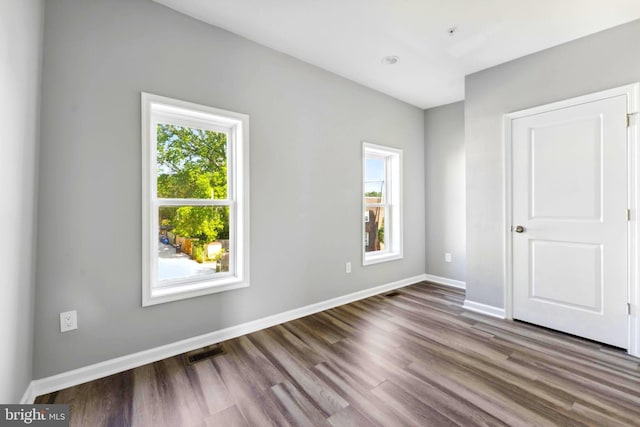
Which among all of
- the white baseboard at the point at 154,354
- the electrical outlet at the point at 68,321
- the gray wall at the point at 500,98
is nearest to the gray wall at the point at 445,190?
the gray wall at the point at 500,98

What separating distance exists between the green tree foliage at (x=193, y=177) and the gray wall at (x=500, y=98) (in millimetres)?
2732

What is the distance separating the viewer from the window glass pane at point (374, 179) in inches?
156

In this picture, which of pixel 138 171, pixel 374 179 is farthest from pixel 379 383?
pixel 374 179

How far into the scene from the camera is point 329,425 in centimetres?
149

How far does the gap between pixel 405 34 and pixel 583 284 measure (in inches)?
108

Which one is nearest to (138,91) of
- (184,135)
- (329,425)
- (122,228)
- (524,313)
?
(184,135)

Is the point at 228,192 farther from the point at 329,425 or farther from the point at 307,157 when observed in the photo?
the point at 329,425

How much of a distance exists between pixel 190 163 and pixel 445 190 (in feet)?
11.6

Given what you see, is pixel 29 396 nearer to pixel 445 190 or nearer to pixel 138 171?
pixel 138 171

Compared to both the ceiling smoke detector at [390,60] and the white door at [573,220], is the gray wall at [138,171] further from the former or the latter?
the white door at [573,220]

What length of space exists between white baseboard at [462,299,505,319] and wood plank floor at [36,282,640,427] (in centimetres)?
29

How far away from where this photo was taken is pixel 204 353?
2.23 metres

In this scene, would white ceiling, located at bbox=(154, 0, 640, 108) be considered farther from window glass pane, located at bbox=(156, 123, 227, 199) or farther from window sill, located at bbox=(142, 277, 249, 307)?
window sill, located at bbox=(142, 277, 249, 307)

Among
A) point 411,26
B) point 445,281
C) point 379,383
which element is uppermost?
point 411,26
